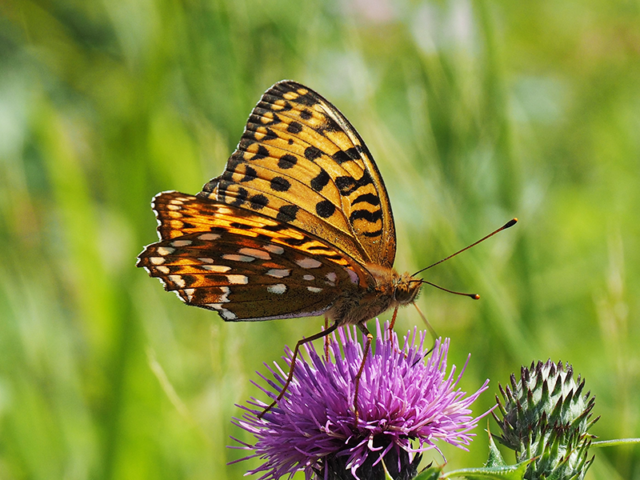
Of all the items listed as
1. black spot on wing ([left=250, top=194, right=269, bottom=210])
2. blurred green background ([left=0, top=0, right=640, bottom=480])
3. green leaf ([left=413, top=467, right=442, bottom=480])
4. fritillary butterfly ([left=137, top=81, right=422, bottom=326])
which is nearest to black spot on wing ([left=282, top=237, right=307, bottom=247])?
fritillary butterfly ([left=137, top=81, right=422, bottom=326])

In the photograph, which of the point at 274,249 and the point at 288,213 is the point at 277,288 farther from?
the point at 288,213

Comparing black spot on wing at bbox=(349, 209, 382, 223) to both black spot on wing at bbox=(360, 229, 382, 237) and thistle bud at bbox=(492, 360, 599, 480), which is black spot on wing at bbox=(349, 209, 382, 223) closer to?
black spot on wing at bbox=(360, 229, 382, 237)

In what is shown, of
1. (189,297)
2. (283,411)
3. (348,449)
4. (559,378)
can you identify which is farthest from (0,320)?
(559,378)

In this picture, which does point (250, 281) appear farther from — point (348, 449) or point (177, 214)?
point (348, 449)

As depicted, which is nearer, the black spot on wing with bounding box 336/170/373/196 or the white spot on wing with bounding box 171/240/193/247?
the white spot on wing with bounding box 171/240/193/247

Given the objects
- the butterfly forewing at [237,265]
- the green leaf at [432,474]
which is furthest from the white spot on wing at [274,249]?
the green leaf at [432,474]

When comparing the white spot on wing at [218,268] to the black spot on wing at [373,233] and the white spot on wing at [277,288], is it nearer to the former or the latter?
the white spot on wing at [277,288]
